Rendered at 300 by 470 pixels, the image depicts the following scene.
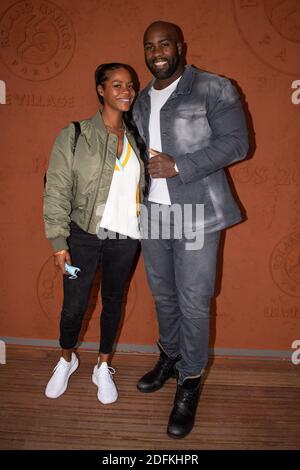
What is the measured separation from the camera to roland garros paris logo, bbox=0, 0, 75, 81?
2.15m

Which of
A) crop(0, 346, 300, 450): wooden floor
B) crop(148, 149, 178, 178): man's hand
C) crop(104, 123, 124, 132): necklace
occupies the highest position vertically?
crop(104, 123, 124, 132): necklace

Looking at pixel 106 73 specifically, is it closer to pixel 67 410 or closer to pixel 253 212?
pixel 253 212

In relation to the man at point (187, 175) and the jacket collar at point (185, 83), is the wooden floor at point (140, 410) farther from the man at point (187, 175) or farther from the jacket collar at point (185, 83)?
the jacket collar at point (185, 83)

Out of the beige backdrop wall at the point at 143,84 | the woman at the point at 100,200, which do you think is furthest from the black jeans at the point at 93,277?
the beige backdrop wall at the point at 143,84

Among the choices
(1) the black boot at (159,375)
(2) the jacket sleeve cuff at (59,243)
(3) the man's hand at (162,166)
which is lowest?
(1) the black boot at (159,375)

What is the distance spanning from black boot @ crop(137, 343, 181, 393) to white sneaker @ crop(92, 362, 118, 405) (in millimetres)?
181

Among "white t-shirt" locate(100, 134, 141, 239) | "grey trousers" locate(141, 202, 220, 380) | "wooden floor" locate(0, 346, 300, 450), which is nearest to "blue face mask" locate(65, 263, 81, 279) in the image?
"white t-shirt" locate(100, 134, 141, 239)

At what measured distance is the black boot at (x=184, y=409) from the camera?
182 centimetres

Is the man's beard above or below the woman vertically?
above

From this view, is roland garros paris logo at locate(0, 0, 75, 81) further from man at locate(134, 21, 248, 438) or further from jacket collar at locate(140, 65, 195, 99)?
jacket collar at locate(140, 65, 195, 99)

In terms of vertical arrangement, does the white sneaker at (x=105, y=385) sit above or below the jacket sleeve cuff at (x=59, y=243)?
below

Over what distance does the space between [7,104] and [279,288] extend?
2.20 metres

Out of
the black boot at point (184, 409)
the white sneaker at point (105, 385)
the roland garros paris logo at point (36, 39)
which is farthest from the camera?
the roland garros paris logo at point (36, 39)

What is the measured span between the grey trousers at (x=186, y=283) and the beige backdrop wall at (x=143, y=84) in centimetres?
44
